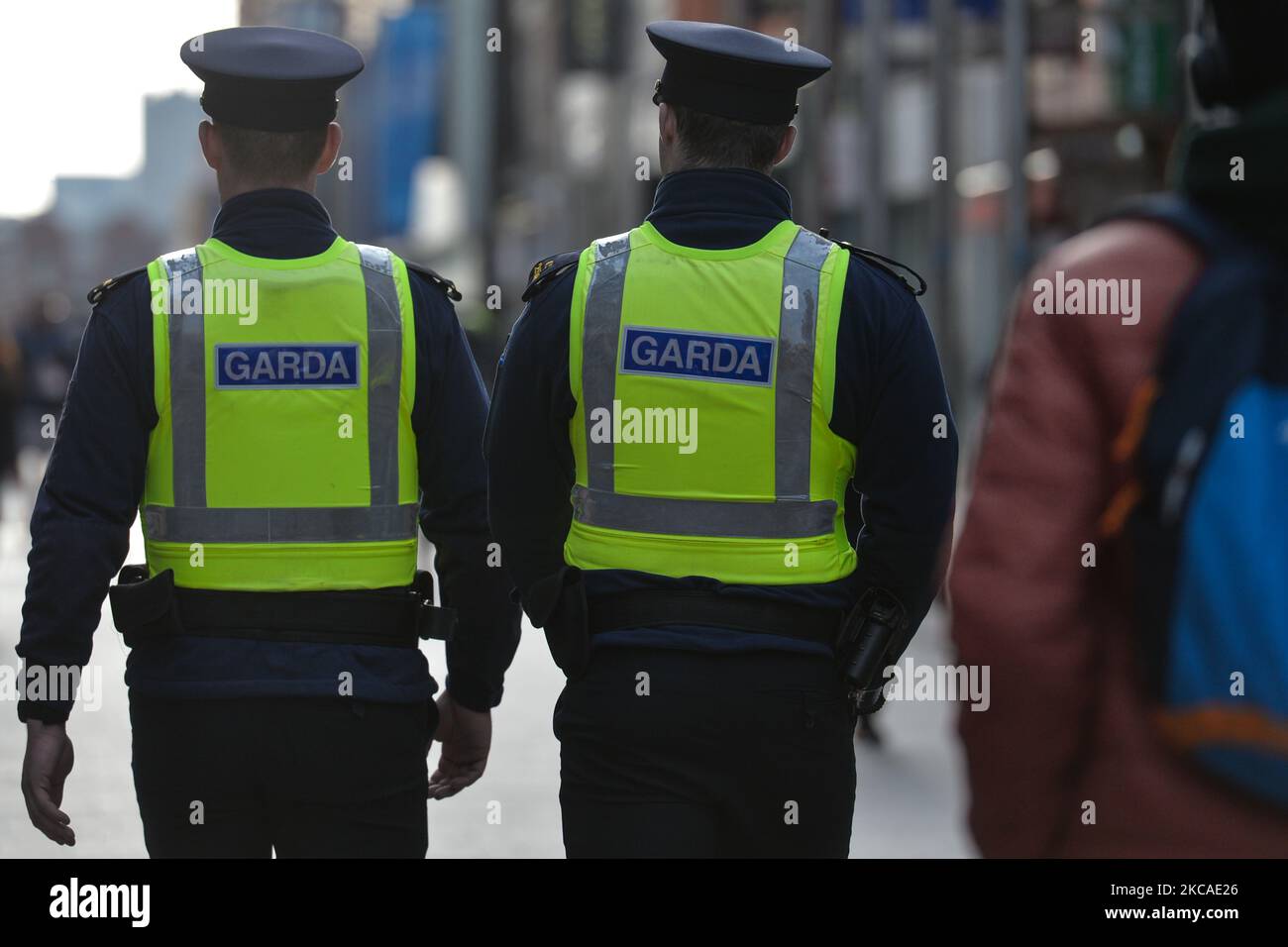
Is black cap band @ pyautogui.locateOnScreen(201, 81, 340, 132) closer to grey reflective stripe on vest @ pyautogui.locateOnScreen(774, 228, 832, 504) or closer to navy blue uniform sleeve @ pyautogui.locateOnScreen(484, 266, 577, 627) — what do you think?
navy blue uniform sleeve @ pyautogui.locateOnScreen(484, 266, 577, 627)

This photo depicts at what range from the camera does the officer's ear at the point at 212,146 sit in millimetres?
4250

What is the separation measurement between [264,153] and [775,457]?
1.15 metres

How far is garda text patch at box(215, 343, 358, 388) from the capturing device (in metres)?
4.09

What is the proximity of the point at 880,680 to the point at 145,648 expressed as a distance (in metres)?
1.31

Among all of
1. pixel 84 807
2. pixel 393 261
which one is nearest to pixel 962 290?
pixel 84 807

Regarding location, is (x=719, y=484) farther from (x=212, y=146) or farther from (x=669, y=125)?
(x=212, y=146)

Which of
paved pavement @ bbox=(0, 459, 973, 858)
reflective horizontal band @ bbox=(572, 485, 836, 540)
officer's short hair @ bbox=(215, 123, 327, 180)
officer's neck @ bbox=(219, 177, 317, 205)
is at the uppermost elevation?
officer's short hair @ bbox=(215, 123, 327, 180)

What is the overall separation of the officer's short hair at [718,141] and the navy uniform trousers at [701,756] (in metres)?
0.89

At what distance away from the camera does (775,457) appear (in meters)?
3.89

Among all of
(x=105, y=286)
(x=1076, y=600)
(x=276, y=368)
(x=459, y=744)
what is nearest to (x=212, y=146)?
(x=105, y=286)

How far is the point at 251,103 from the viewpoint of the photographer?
4.22 meters

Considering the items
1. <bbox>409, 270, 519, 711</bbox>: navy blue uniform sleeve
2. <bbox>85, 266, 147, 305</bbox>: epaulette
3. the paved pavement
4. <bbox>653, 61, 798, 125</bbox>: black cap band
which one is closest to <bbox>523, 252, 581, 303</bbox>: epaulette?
<bbox>409, 270, 519, 711</bbox>: navy blue uniform sleeve

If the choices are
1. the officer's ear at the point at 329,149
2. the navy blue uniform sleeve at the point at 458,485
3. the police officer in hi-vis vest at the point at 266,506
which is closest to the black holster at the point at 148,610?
the police officer in hi-vis vest at the point at 266,506

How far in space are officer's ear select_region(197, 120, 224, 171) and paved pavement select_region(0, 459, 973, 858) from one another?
9.48ft
